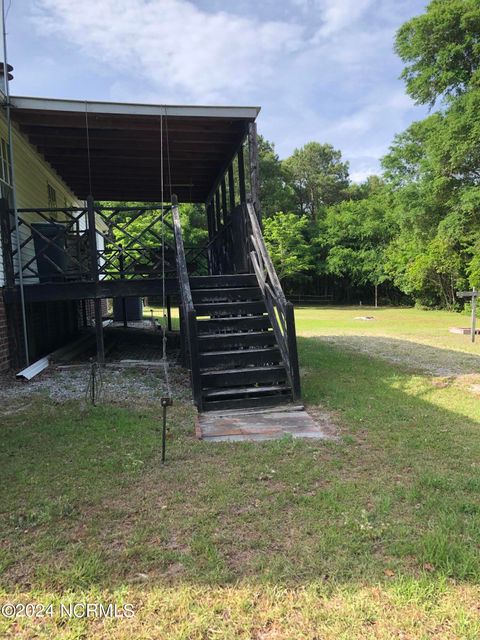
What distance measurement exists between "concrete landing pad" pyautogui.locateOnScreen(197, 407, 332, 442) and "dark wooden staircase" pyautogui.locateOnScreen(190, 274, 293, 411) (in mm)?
210

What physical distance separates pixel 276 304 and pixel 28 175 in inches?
217

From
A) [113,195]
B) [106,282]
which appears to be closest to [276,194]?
[113,195]

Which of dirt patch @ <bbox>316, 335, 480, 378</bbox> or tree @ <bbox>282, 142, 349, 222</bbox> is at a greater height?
tree @ <bbox>282, 142, 349, 222</bbox>

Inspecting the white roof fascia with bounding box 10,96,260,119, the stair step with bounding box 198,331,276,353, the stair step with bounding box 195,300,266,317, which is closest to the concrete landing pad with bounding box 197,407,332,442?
the stair step with bounding box 198,331,276,353

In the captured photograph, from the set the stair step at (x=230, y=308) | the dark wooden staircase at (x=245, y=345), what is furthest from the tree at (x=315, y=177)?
the stair step at (x=230, y=308)

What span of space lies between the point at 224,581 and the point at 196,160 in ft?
27.4

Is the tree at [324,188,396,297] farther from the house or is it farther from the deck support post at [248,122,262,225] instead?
the deck support post at [248,122,262,225]

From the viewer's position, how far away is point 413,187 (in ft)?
68.9

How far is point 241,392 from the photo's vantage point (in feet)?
16.7

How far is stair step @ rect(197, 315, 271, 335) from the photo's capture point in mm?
5680

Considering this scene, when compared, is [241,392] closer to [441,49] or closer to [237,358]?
[237,358]

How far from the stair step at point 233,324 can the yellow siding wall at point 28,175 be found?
310cm

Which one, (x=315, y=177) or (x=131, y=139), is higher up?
(x=315, y=177)

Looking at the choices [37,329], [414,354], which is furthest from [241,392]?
[414,354]
